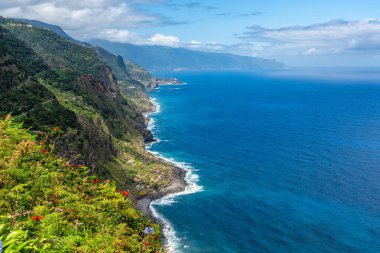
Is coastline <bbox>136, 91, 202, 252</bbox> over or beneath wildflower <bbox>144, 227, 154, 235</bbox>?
beneath

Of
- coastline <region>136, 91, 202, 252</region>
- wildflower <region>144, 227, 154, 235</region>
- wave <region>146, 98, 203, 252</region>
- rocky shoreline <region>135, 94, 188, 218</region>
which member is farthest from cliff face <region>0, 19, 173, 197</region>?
wildflower <region>144, 227, 154, 235</region>

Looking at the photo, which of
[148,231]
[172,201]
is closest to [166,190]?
[172,201]

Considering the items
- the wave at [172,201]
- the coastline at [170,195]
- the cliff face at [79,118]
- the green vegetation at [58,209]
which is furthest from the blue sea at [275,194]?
the green vegetation at [58,209]

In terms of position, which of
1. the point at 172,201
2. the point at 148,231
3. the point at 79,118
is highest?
the point at 148,231

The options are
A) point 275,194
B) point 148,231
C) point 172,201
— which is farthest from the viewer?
point 275,194

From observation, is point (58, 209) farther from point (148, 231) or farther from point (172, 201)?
point (172, 201)

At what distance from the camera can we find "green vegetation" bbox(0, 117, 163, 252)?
1519 cm

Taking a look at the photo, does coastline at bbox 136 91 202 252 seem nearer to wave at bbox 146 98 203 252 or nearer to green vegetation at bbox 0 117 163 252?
wave at bbox 146 98 203 252

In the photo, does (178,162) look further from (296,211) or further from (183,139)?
(296,211)

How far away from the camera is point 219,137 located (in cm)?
17562

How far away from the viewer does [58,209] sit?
18656mm

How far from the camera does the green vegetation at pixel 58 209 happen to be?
15188 mm

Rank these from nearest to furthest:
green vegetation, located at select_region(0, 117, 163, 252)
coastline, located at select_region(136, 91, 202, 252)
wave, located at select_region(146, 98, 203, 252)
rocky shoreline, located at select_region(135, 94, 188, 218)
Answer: green vegetation, located at select_region(0, 117, 163, 252) → wave, located at select_region(146, 98, 203, 252) → coastline, located at select_region(136, 91, 202, 252) → rocky shoreline, located at select_region(135, 94, 188, 218)

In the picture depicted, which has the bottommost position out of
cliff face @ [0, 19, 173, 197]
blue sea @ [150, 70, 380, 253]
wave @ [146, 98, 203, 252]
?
wave @ [146, 98, 203, 252]
